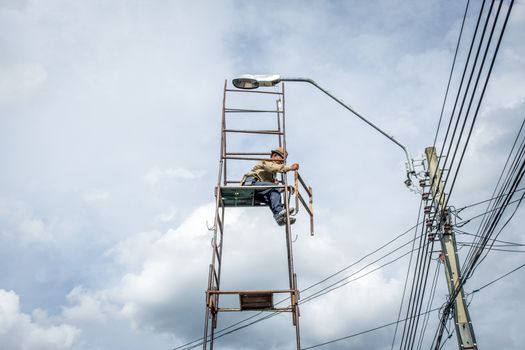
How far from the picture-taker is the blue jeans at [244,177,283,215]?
1002cm

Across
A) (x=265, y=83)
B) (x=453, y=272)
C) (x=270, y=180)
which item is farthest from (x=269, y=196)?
(x=453, y=272)

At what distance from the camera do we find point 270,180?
1054 centimetres

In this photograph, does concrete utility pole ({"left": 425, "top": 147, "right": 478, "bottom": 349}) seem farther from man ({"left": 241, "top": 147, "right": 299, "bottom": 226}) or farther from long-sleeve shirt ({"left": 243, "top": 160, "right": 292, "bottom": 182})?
long-sleeve shirt ({"left": 243, "top": 160, "right": 292, "bottom": 182})

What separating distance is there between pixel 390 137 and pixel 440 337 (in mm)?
4488

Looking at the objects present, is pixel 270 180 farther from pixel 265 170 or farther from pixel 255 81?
pixel 255 81

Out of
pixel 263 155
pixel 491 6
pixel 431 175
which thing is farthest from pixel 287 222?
pixel 491 6

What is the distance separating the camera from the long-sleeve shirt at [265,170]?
10.3 metres

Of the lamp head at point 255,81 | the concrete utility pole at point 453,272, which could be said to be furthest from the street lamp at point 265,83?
the concrete utility pole at point 453,272

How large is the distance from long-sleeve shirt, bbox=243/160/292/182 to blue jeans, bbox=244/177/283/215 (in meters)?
0.12

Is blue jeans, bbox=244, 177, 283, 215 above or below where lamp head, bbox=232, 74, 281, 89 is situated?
below

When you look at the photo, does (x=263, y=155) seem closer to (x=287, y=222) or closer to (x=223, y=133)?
(x=223, y=133)

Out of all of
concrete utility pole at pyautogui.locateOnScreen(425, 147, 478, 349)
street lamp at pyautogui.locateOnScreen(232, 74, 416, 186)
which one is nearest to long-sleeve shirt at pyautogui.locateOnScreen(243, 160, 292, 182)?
street lamp at pyautogui.locateOnScreen(232, 74, 416, 186)

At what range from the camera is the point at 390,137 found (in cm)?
977

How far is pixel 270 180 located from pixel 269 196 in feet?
1.54
